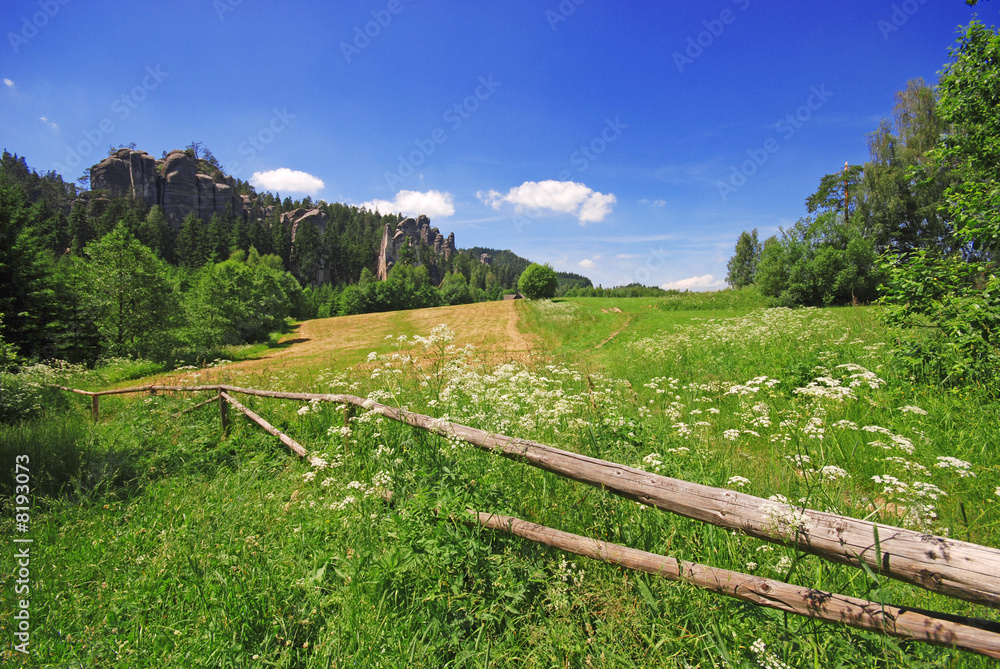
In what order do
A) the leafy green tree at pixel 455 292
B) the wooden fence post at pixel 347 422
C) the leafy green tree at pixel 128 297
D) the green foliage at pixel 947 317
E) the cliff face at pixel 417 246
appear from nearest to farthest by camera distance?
the wooden fence post at pixel 347 422
the green foliage at pixel 947 317
the leafy green tree at pixel 128 297
the leafy green tree at pixel 455 292
the cliff face at pixel 417 246

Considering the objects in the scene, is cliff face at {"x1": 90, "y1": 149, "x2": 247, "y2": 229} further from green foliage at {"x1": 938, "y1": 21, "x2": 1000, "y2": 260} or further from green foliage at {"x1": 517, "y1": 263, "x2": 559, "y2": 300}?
green foliage at {"x1": 938, "y1": 21, "x2": 1000, "y2": 260}

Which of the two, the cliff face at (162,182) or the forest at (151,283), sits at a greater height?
the cliff face at (162,182)

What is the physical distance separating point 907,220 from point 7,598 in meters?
49.4

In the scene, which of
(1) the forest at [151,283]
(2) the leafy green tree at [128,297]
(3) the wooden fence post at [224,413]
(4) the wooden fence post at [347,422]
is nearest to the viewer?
(4) the wooden fence post at [347,422]

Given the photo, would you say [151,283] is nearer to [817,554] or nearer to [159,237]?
[817,554]

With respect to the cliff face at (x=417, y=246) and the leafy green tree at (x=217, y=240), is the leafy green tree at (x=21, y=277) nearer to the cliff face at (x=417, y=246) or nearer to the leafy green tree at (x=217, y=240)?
the leafy green tree at (x=217, y=240)

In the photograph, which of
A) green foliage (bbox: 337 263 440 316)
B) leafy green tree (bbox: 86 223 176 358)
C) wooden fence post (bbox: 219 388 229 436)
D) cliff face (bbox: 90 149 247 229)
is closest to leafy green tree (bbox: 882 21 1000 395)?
wooden fence post (bbox: 219 388 229 436)

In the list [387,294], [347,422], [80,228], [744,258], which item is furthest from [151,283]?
[744,258]

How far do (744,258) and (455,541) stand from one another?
8331 cm

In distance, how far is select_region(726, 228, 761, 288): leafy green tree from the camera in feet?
224

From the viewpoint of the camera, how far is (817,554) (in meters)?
2.03

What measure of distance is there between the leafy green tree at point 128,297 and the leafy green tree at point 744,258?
80.5 m

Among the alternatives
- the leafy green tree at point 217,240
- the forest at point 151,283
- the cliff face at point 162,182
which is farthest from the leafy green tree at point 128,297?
the cliff face at point 162,182

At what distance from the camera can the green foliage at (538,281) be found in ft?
224
